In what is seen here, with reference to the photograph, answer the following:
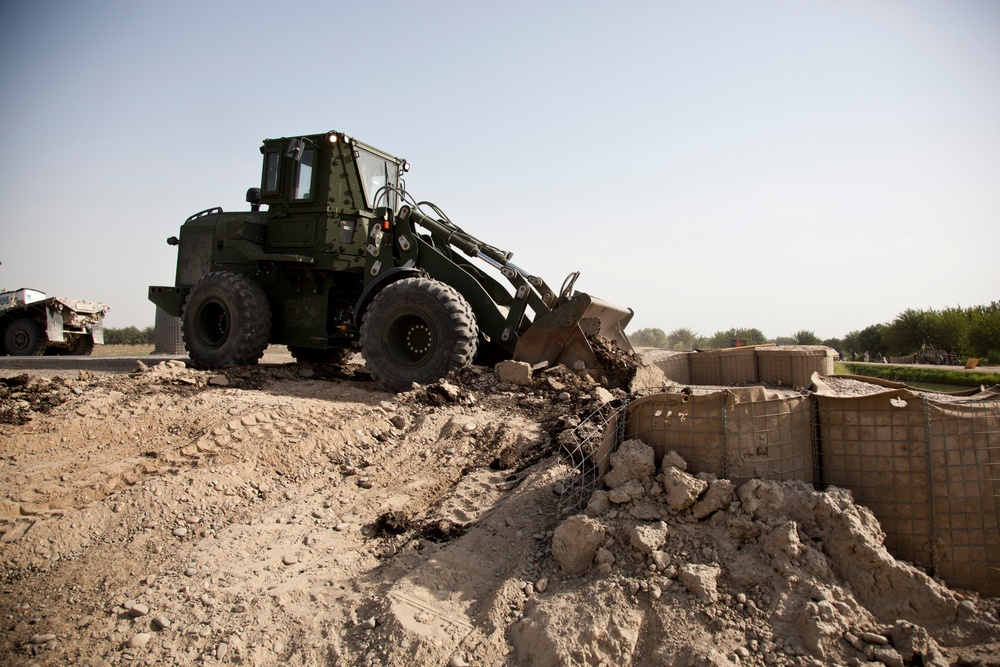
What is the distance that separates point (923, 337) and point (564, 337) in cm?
1762

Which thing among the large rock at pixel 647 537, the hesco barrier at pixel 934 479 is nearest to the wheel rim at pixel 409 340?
the large rock at pixel 647 537

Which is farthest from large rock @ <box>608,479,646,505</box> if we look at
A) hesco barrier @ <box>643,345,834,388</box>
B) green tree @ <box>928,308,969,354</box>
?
green tree @ <box>928,308,969,354</box>

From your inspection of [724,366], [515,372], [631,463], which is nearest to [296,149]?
[515,372]

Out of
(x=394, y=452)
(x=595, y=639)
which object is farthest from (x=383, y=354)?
(x=595, y=639)

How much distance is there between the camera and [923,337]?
65.6ft

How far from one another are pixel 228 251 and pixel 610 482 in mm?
7173

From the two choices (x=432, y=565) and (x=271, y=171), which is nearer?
(x=432, y=565)

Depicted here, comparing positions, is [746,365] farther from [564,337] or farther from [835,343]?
[835,343]

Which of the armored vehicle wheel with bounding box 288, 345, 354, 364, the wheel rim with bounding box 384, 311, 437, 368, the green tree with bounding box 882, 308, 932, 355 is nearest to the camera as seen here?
the wheel rim with bounding box 384, 311, 437, 368

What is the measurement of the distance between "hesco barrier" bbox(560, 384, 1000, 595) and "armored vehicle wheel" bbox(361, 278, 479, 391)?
345 centimetres

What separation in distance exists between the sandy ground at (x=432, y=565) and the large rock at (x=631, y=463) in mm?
14

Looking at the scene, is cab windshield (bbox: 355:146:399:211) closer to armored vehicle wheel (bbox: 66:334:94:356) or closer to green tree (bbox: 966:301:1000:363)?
armored vehicle wheel (bbox: 66:334:94:356)

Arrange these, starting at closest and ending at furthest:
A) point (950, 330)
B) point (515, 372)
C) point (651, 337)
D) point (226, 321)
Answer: point (515, 372)
point (226, 321)
point (950, 330)
point (651, 337)

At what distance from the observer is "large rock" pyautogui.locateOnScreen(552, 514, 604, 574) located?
3574 millimetres
